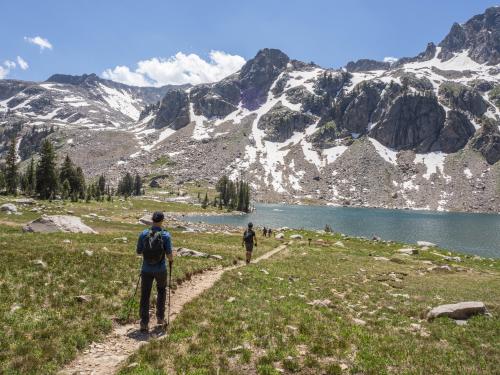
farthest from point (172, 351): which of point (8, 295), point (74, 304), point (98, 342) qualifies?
point (8, 295)

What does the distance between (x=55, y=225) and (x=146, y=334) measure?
103 ft

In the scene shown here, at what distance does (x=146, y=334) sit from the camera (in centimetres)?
1347

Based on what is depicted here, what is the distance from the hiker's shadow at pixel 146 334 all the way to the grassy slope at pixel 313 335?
0.49 metres

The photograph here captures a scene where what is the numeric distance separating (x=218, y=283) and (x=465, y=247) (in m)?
91.5

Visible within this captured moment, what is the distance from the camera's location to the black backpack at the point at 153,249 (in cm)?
1391

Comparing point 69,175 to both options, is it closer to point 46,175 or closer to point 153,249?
point 46,175

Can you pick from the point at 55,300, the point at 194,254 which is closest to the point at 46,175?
the point at 194,254

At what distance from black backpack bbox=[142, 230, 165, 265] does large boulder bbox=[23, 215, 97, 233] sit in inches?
1147

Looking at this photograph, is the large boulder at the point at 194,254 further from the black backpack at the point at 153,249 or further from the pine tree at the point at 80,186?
the pine tree at the point at 80,186

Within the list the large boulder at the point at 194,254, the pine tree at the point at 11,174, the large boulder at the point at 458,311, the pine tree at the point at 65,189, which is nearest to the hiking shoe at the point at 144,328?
the large boulder at the point at 458,311

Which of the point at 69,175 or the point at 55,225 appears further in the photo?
the point at 69,175

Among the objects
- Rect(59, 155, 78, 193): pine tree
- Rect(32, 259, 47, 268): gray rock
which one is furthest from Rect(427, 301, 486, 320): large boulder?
Rect(59, 155, 78, 193): pine tree

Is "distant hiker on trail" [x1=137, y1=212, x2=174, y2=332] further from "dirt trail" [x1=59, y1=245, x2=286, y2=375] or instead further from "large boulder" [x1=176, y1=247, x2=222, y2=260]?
"large boulder" [x1=176, y1=247, x2=222, y2=260]

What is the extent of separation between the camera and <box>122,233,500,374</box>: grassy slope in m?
11.3
